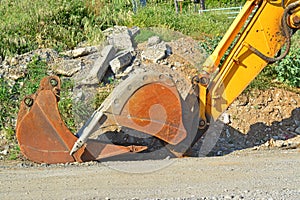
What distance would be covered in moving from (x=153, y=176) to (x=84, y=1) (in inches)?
287

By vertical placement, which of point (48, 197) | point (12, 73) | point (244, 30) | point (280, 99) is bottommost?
point (280, 99)

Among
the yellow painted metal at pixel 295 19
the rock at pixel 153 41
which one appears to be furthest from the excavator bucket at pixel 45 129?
the rock at pixel 153 41

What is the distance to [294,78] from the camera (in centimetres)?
990

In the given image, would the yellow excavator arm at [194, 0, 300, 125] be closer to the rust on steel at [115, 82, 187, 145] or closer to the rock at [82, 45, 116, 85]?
the rust on steel at [115, 82, 187, 145]

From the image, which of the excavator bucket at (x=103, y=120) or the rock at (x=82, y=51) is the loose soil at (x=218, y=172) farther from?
the rock at (x=82, y=51)

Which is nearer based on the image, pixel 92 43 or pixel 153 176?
pixel 153 176

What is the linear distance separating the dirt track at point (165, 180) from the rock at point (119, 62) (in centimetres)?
283

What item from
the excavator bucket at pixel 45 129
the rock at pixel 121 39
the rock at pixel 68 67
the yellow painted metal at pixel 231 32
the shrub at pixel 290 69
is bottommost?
the shrub at pixel 290 69

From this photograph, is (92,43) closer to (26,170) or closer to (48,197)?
(26,170)

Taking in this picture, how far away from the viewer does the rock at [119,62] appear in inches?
380

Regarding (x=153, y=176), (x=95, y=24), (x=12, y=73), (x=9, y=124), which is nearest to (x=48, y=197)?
(x=153, y=176)

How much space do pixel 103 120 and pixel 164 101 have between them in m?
0.75

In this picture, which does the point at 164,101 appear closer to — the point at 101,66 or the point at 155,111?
the point at 155,111

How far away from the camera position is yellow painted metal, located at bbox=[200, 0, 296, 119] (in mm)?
7023
